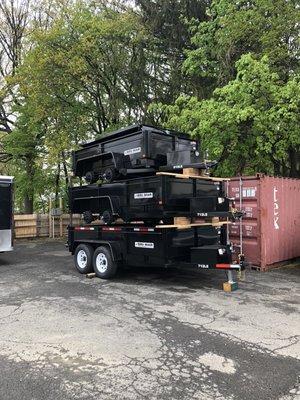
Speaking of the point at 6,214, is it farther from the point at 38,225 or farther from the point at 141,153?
the point at 38,225

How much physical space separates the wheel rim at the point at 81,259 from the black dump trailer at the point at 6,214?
3.11m

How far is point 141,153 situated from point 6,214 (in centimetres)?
578

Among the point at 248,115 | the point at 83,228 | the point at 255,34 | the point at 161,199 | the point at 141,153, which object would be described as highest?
the point at 255,34

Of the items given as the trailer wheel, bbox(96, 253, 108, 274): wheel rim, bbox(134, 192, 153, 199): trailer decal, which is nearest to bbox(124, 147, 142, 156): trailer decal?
bbox(134, 192, 153, 199): trailer decal

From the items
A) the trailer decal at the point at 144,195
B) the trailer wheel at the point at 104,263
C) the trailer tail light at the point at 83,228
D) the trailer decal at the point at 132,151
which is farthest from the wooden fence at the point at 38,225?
the trailer decal at the point at 144,195

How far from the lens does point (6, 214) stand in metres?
12.2

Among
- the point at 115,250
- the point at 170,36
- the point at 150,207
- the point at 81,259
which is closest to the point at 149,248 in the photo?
the point at 150,207

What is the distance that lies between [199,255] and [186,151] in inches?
96.4

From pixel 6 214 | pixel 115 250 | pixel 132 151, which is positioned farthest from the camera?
pixel 6 214

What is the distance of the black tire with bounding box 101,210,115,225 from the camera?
30.5ft

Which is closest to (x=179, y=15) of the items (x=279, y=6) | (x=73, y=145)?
(x=279, y=6)

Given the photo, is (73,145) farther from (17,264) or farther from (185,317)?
(185,317)

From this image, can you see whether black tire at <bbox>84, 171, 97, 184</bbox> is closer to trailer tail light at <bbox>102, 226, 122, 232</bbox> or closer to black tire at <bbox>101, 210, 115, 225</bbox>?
black tire at <bbox>101, 210, 115, 225</bbox>

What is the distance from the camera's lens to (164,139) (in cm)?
909
